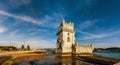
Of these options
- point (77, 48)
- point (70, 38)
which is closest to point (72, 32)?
point (70, 38)

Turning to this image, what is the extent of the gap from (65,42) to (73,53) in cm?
596

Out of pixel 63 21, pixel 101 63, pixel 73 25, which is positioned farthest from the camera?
pixel 73 25

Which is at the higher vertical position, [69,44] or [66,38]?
[66,38]

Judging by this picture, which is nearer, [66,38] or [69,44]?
[66,38]

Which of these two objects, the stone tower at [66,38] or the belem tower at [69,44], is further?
the stone tower at [66,38]

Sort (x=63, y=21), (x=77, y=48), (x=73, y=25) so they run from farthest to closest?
1. (x=73, y=25)
2. (x=63, y=21)
3. (x=77, y=48)

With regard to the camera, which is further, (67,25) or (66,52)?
(67,25)

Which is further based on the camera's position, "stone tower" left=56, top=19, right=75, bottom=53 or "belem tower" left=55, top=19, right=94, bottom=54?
"stone tower" left=56, top=19, right=75, bottom=53

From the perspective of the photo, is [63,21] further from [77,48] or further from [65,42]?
[77,48]

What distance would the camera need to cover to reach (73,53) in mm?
55688

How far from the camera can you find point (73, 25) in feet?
205

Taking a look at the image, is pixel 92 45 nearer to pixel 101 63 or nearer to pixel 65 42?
pixel 65 42

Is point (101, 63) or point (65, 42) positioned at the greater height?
point (65, 42)

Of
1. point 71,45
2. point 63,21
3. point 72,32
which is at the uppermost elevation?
point 63,21
